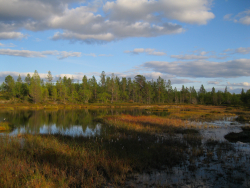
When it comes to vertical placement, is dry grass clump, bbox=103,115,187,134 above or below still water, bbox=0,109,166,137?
above

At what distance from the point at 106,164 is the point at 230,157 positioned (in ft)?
26.5

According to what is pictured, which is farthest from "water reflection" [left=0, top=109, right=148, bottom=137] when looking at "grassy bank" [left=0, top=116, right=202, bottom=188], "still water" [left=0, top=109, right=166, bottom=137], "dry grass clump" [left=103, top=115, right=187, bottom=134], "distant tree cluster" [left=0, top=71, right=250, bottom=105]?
"distant tree cluster" [left=0, top=71, right=250, bottom=105]

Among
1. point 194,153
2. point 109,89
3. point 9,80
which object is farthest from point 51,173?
point 9,80

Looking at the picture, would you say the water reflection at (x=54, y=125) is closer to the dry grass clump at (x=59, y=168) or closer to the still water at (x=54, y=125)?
the still water at (x=54, y=125)

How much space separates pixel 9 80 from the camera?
110m

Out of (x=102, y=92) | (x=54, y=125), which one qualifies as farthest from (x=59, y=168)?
(x=102, y=92)

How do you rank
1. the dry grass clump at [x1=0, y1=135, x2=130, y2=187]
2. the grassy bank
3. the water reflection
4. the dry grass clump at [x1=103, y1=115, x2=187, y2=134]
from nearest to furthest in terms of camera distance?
the dry grass clump at [x1=0, y1=135, x2=130, y2=187], the grassy bank, the water reflection, the dry grass clump at [x1=103, y1=115, x2=187, y2=134]

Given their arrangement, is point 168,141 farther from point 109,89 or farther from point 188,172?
point 109,89

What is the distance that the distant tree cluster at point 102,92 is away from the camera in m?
100

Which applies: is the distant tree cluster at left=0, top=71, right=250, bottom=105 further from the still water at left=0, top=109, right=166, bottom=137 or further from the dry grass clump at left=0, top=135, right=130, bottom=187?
the dry grass clump at left=0, top=135, right=130, bottom=187

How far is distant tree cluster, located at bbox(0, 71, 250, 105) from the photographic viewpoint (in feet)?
329

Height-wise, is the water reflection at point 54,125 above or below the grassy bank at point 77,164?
below

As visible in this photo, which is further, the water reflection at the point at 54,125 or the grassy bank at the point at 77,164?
the water reflection at the point at 54,125

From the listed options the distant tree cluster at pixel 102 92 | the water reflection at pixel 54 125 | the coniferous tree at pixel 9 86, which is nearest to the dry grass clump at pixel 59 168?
the water reflection at pixel 54 125
